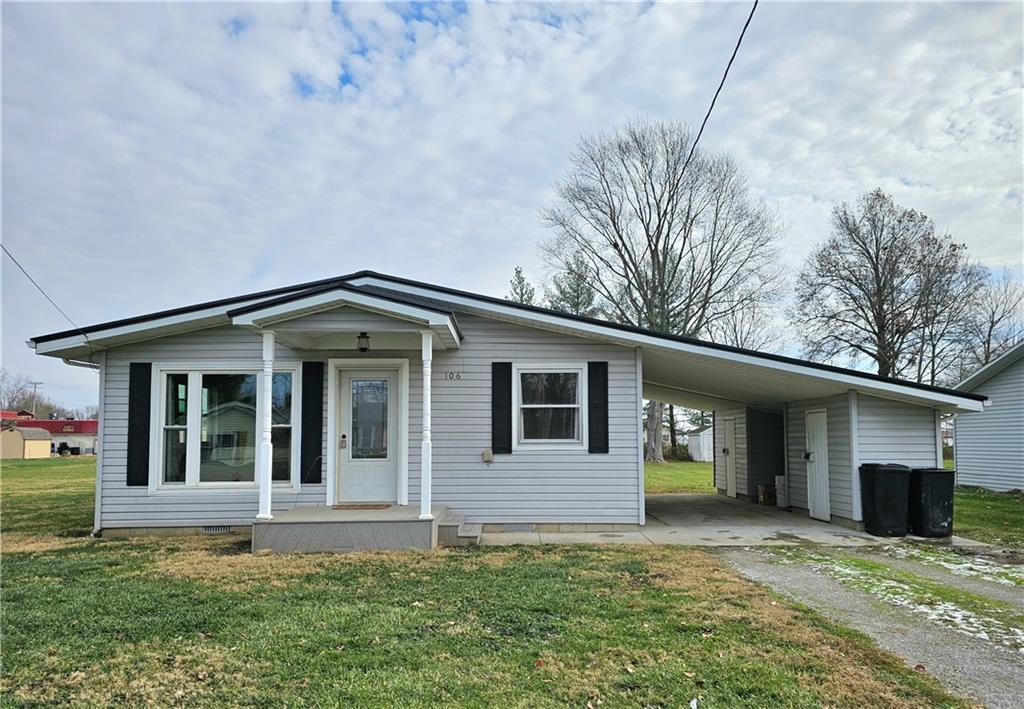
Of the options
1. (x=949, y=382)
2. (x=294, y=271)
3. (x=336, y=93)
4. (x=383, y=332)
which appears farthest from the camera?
(x=949, y=382)

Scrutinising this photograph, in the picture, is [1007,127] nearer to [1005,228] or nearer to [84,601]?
Result: [1005,228]

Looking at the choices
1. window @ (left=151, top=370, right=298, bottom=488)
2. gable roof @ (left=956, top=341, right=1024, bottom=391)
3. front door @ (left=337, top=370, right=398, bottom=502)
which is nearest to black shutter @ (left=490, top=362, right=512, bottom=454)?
front door @ (left=337, top=370, right=398, bottom=502)

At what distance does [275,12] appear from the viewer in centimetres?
877

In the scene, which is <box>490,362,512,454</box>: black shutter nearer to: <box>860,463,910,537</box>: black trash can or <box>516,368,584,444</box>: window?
<box>516,368,584,444</box>: window

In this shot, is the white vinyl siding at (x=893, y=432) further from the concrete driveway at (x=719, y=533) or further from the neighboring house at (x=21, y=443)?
the neighboring house at (x=21, y=443)

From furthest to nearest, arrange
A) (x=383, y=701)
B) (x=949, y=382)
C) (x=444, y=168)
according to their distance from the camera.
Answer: (x=949, y=382) < (x=444, y=168) < (x=383, y=701)

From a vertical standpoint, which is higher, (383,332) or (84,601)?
(383,332)

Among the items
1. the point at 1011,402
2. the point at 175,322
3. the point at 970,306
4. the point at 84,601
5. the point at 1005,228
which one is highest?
the point at 1005,228

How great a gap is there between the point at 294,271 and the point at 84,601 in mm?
16948

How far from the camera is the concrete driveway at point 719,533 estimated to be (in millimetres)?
8609

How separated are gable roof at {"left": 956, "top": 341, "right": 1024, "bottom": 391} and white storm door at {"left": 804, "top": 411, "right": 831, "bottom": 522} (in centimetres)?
871

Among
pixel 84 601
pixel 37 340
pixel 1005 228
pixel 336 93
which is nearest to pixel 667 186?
pixel 1005 228

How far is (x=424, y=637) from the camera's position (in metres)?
4.47

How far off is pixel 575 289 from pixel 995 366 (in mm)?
17339
